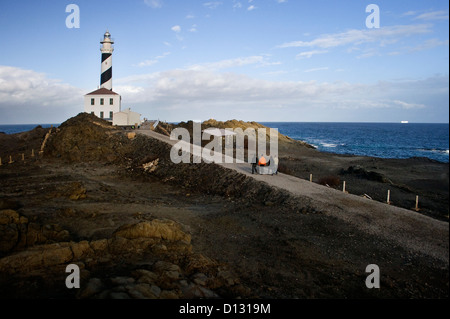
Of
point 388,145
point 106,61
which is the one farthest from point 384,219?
point 388,145

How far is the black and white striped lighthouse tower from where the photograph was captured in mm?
47844

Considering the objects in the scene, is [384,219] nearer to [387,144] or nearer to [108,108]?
[108,108]

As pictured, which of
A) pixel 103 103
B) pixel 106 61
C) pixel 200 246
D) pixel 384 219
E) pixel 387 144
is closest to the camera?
pixel 200 246

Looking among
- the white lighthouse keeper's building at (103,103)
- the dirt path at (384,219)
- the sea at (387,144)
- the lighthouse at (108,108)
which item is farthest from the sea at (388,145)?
the dirt path at (384,219)

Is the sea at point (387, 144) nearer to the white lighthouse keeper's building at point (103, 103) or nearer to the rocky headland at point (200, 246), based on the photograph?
the white lighthouse keeper's building at point (103, 103)

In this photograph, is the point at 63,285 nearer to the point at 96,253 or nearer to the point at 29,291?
the point at 29,291

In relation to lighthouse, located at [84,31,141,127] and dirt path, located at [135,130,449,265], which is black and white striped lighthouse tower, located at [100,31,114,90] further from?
dirt path, located at [135,130,449,265]

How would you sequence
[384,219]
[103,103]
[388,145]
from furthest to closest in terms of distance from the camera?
1. [388,145]
2. [103,103]
3. [384,219]

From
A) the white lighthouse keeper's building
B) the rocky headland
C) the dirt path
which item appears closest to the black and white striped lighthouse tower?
the white lighthouse keeper's building

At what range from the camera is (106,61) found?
160 ft

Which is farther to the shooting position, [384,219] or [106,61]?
[106,61]

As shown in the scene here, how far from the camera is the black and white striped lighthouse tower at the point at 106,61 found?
47844 millimetres
